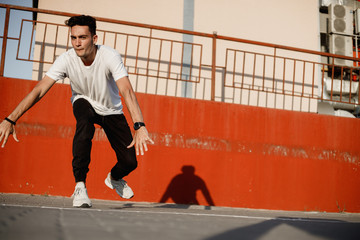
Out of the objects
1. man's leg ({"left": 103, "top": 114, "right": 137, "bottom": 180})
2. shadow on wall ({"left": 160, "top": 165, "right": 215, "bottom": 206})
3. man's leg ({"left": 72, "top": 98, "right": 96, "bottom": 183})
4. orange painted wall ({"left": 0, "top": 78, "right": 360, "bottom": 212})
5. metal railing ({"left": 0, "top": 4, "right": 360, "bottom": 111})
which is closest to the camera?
man's leg ({"left": 72, "top": 98, "right": 96, "bottom": 183})

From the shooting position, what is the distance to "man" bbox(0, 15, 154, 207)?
2.78m

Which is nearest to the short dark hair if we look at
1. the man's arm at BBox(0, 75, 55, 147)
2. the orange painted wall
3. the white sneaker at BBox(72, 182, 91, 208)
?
the man's arm at BBox(0, 75, 55, 147)

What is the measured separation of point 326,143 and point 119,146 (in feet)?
13.0

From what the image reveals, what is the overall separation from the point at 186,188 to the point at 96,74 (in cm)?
259

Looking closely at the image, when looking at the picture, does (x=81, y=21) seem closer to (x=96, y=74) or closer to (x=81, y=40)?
(x=81, y=40)

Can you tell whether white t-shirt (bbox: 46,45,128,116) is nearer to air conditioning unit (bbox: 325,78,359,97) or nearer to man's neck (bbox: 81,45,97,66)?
man's neck (bbox: 81,45,97,66)

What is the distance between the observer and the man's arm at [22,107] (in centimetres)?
245

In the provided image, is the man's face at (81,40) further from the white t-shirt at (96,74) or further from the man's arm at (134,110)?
the man's arm at (134,110)

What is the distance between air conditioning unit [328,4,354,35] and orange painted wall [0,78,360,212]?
16.1 feet

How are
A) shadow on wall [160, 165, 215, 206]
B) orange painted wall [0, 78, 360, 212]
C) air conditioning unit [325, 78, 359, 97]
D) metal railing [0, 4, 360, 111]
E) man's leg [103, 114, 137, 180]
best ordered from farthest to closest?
air conditioning unit [325, 78, 359, 97], metal railing [0, 4, 360, 111], shadow on wall [160, 165, 215, 206], orange painted wall [0, 78, 360, 212], man's leg [103, 114, 137, 180]

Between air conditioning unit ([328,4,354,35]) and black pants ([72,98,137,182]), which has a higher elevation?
air conditioning unit ([328,4,354,35])

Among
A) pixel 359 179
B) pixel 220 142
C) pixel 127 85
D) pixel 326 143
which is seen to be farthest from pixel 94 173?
pixel 359 179

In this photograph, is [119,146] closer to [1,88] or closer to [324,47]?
[1,88]

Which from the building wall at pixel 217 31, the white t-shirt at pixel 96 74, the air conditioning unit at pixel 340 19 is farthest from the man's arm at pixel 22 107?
the air conditioning unit at pixel 340 19
